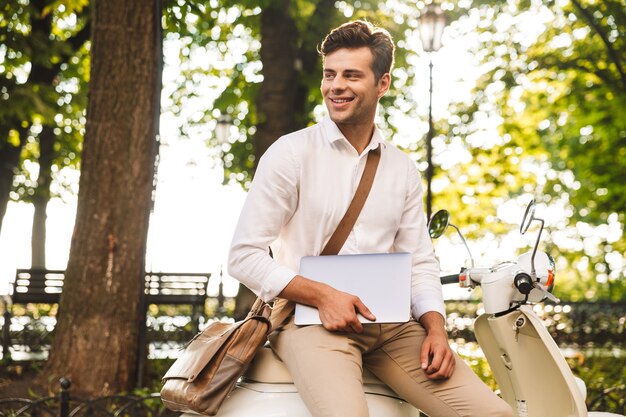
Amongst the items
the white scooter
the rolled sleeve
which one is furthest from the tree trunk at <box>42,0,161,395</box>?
the rolled sleeve

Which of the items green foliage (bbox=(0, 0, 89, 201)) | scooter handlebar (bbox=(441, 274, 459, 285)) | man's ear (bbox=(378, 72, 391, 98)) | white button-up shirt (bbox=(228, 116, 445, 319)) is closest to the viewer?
white button-up shirt (bbox=(228, 116, 445, 319))

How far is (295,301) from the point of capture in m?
2.76

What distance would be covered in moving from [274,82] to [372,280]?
34.5ft

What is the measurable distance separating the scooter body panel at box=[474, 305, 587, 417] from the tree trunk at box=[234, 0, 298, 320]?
9.68 meters

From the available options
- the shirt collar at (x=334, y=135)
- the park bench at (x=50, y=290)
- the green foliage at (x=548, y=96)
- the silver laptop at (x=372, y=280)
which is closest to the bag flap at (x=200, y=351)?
the silver laptop at (x=372, y=280)

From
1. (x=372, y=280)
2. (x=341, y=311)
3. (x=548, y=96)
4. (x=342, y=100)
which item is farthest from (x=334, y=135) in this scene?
(x=548, y=96)

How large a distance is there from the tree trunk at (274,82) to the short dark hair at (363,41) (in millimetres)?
9762

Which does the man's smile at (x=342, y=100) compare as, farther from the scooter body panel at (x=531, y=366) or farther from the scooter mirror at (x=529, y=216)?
the scooter body panel at (x=531, y=366)

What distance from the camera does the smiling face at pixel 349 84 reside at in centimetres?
293

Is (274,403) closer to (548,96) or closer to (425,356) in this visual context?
(425,356)

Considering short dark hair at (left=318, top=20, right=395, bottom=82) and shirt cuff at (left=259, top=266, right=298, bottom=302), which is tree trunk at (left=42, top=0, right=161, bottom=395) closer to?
short dark hair at (left=318, top=20, right=395, bottom=82)

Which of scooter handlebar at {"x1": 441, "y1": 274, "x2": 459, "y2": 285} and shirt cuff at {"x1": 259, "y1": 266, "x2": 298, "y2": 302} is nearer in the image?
shirt cuff at {"x1": 259, "y1": 266, "x2": 298, "y2": 302}

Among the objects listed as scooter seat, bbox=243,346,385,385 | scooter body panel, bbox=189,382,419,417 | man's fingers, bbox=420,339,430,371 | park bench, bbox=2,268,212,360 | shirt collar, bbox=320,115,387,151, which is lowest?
park bench, bbox=2,268,212,360

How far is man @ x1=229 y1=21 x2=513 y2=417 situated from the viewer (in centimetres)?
269
